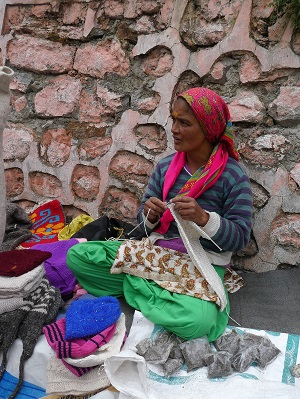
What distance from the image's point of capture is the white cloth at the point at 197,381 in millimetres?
1745

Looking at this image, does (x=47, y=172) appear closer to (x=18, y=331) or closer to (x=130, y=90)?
(x=130, y=90)

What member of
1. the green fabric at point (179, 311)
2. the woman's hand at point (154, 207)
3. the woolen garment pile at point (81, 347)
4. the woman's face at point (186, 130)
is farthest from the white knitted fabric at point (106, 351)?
the woman's face at point (186, 130)

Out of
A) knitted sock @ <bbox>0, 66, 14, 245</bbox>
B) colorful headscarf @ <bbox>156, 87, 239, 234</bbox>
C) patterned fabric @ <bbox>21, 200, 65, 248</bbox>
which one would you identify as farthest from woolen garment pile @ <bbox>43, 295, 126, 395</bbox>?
patterned fabric @ <bbox>21, 200, 65, 248</bbox>

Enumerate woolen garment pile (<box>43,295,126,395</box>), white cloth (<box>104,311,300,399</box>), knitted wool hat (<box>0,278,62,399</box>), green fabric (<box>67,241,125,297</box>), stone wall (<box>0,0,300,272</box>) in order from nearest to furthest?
white cloth (<box>104,311,300,399</box>)
woolen garment pile (<box>43,295,126,395</box>)
knitted wool hat (<box>0,278,62,399</box>)
green fabric (<box>67,241,125,297</box>)
stone wall (<box>0,0,300,272</box>)

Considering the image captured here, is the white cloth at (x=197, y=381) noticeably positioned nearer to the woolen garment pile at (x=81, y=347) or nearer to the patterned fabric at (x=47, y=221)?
the woolen garment pile at (x=81, y=347)

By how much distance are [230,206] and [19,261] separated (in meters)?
1.02

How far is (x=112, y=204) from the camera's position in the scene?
120 inches

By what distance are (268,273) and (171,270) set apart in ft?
2.24

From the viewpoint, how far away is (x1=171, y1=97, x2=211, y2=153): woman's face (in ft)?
7.31

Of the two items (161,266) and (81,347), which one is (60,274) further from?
(81,347)

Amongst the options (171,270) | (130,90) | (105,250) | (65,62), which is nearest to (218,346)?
(171,270)

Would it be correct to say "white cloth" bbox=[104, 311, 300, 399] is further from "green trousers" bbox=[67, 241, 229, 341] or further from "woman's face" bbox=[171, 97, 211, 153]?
"woman's face" bbox=[171, 97, 211, 153]

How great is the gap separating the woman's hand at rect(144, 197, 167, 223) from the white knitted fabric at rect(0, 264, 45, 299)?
59 cm

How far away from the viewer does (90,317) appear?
1.95 meters
